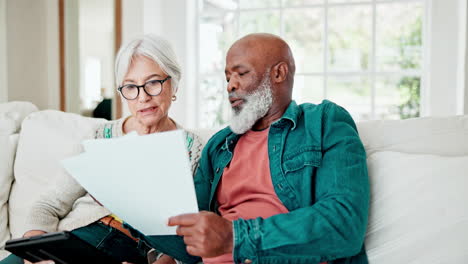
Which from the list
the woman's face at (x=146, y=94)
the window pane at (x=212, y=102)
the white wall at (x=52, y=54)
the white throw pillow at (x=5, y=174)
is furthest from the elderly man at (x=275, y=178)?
the white wall at (x=52, y=54)

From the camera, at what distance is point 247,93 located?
1472 millimetres

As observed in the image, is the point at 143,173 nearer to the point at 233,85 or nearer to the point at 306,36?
the point at 233,85

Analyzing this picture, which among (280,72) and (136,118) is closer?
(280,72)

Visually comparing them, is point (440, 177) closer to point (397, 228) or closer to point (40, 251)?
point (397, 228)

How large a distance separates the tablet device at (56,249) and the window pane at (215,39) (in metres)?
1.91

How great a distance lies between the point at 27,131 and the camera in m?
2.03

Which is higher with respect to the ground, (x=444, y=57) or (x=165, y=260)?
(x=444, y=57)

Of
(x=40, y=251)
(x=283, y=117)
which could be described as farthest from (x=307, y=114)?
(x=40, y=251)

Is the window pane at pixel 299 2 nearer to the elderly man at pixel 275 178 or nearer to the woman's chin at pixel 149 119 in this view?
the elderly man at pixel 275 178

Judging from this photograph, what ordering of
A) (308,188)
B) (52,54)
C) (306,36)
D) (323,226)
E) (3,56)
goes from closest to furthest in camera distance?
(323,226)
(308,188)
(306,36)
(3,56)
(52,54)

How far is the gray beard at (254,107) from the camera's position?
146 cm

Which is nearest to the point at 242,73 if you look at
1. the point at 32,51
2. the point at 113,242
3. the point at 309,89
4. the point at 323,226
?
the point at 323,226

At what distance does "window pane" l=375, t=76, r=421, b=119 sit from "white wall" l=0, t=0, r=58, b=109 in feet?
7.19

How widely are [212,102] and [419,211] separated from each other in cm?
188
